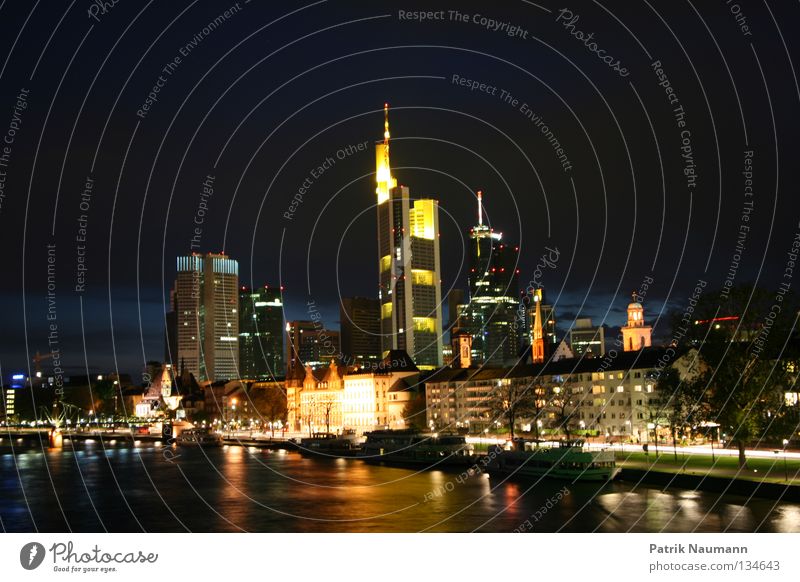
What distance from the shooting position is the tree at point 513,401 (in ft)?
303

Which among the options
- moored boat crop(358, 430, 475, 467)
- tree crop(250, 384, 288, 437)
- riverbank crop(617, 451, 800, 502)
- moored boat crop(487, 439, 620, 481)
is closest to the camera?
riverbank crop(617, 451, 800, 502)

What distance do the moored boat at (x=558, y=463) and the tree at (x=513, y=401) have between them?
24618mm

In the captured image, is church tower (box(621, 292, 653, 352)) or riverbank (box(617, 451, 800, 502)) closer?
riverbank (box(617, 451, 800, 502))

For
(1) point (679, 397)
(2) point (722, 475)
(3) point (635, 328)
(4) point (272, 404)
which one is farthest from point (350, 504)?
(3) point (635, 328)

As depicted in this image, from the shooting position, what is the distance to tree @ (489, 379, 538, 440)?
92.4m

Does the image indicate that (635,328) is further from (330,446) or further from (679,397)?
(679,397)

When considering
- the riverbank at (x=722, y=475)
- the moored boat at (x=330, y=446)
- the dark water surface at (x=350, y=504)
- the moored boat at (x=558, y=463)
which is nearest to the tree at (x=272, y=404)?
the moored boat at (x=330, y=446)
